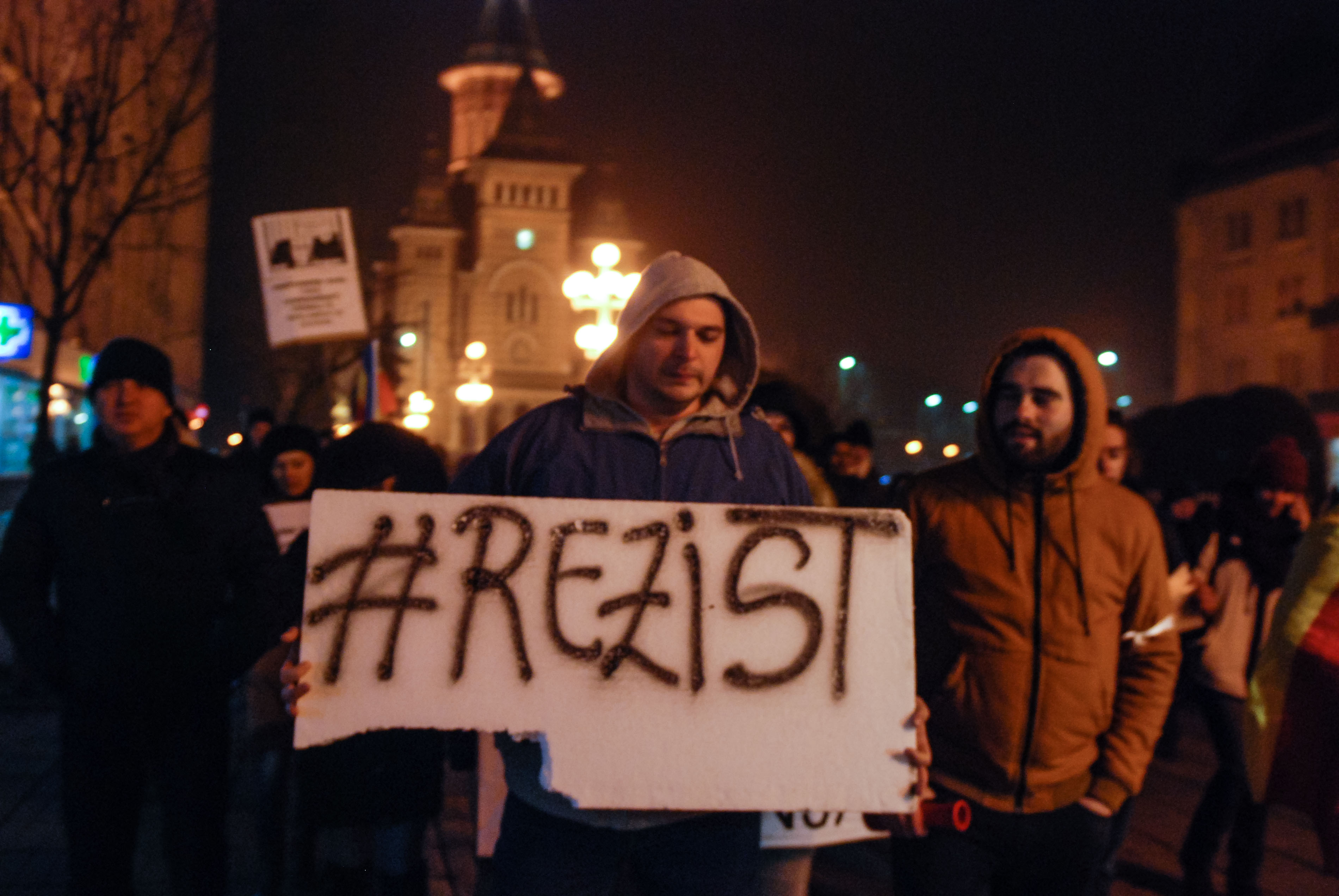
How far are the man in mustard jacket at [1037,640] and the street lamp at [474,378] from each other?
39.1 metres

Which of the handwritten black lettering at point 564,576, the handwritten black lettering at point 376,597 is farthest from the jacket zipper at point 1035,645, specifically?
the handwritten black lettering at point 376,597

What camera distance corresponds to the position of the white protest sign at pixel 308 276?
10625 mm

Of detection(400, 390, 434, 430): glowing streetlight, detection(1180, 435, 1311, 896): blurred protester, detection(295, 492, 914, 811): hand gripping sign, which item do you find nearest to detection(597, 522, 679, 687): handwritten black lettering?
detection(295, 492, 914, 811): hand gripping sign

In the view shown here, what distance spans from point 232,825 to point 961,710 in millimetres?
4386

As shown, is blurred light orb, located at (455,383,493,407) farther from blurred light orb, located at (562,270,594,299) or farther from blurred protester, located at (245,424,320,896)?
blurred protester, located at (245,424,320,896)

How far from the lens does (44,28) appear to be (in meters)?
10.5

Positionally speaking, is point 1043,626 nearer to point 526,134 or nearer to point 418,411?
point 418,411

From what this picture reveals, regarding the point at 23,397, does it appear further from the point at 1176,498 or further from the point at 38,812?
the point at 1176,498

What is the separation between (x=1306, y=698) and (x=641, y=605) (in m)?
1.56

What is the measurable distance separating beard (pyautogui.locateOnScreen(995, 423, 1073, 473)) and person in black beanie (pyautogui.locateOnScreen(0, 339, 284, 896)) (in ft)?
7.76

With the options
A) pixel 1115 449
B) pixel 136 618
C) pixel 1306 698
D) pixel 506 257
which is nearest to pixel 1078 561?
pixel 1306 698

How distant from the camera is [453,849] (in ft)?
19.3

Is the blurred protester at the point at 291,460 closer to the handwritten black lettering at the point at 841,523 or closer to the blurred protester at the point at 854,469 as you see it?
the blurred protester at the point at 854,469

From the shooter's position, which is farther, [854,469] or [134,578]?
[854,469]
